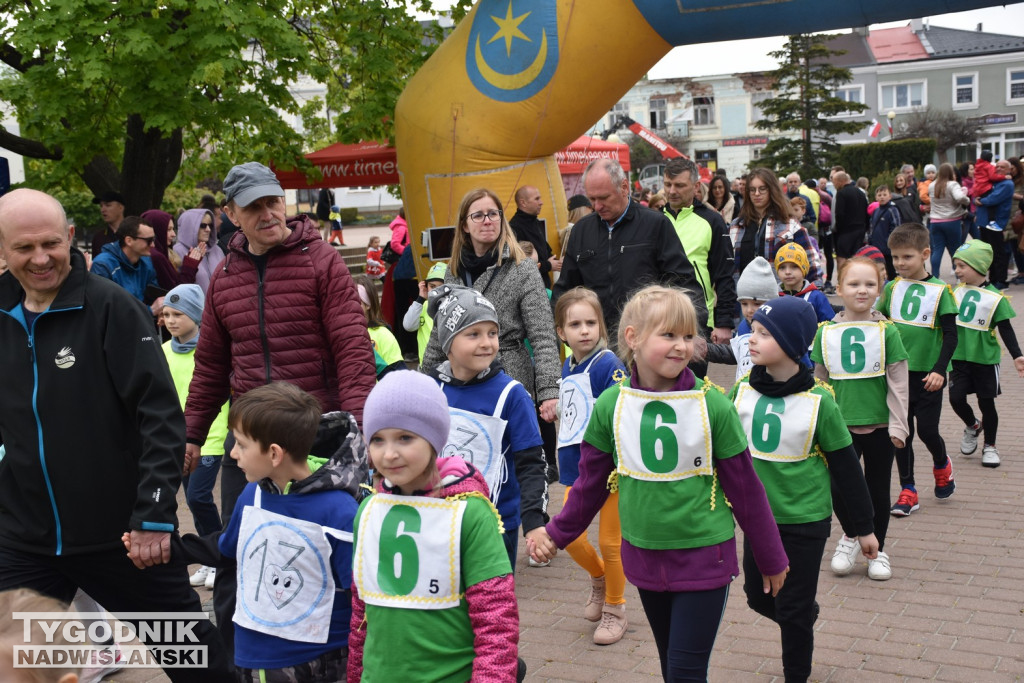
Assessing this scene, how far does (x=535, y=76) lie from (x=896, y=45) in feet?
219

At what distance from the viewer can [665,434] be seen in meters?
3.54

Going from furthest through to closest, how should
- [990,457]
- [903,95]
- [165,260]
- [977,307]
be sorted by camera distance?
1. [903,95]
2. [165,260]
3. [990,457]
4. [977,307]

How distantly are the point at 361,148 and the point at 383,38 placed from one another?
2.76m

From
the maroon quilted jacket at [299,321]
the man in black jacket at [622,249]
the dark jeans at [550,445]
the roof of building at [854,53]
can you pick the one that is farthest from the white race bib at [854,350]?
the roof of building at [854,53]

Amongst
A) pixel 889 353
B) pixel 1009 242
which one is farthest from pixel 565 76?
pixel 1009 242

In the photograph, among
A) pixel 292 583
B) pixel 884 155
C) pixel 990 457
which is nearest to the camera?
pixel 292 583

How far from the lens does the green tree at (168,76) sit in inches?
449

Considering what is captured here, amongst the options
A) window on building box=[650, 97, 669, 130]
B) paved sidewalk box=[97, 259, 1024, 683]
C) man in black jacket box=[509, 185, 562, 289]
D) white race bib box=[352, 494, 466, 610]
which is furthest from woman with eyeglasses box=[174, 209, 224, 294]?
window on building box=[650, 97, 669, 130]

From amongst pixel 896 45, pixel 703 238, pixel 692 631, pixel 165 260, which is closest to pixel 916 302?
pixel 703 238

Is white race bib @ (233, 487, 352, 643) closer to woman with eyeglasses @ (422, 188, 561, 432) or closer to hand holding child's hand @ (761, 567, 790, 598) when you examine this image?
hand holding child's hand @ (761, 567, 790, 598)

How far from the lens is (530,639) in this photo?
514 cm

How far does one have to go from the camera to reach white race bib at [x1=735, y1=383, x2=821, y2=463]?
435 centimetres

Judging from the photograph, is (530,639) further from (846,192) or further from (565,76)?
(846,192)

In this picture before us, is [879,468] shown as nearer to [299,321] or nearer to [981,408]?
[981,408]
